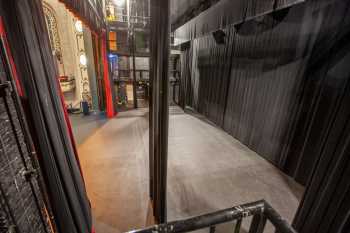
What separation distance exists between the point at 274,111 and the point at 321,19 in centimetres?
146

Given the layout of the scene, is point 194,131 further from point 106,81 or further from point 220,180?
point 106,81

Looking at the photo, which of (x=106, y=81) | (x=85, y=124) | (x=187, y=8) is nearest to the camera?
(x=85, y=124)

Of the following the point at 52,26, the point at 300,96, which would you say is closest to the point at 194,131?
the point at 300,96

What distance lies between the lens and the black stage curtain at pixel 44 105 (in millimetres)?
984

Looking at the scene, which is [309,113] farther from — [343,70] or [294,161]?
[294,161]

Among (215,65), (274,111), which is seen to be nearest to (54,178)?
(274,111)

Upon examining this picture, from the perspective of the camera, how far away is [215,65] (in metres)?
4.73

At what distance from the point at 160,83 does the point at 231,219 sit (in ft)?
3.40

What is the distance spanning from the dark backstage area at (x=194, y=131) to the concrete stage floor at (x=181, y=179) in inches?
0.8

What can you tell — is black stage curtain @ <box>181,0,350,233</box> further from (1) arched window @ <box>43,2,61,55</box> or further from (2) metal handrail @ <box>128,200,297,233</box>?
(1) arched window @ <box>43,2,61,55</box>

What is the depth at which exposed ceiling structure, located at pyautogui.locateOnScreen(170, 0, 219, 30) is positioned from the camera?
15.1 feet

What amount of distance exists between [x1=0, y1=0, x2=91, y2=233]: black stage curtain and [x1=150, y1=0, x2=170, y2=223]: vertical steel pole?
763 mm

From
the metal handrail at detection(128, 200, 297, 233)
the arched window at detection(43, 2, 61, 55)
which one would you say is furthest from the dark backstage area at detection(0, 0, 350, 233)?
the arched window at detection(43, 2, 61, 55)

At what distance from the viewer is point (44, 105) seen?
1.10 meters
